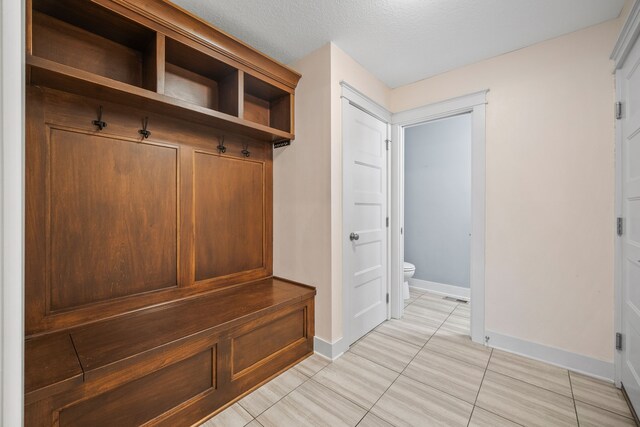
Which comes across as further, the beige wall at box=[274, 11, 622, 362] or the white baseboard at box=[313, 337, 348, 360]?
the white baseboard at box=[313, 337, 348, 360]

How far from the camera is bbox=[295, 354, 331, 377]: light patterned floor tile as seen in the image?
6.40 ft

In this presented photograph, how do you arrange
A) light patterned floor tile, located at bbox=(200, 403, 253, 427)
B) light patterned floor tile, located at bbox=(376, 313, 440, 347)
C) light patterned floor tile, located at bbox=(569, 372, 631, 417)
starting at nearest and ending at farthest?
light patterned floor tile, located at bbox=(200, 403, 253, 427) < light patterned floor tile, located at bbox=(569, 372, 631, 417) < light patterned floor tile, located at bbox=(376, 313, 440, 347)

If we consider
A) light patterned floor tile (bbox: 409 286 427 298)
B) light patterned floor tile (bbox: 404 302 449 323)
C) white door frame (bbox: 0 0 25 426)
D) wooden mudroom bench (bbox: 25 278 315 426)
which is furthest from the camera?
light patterned floor tile (bbox: 409 286 427 298)

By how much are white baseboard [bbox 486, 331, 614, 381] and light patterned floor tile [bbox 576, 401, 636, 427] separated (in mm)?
412

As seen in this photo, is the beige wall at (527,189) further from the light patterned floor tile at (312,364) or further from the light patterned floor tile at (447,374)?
the light patterned floor tile at (447,374)

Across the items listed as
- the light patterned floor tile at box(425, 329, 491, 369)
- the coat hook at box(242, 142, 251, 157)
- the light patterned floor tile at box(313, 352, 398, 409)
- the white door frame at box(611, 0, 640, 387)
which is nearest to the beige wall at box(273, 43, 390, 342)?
the light patterned floor tile at box(313, 352, 398, 409)

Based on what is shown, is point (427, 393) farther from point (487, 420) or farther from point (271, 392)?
point (271, 392)

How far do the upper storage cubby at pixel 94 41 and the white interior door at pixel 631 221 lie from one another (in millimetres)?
2802

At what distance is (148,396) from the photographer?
132cm

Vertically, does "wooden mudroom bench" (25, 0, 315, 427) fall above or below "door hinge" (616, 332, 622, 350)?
above

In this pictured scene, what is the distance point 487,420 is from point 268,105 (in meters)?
2.78

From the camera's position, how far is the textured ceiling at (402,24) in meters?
1.71

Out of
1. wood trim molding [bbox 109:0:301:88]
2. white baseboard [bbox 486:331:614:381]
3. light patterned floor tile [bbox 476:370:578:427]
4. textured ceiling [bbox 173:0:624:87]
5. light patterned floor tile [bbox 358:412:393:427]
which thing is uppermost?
textured ceiling [bbox 173:0:624:87]

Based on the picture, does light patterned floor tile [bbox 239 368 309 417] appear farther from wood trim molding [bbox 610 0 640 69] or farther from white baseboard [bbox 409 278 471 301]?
wood trim molding [bbox 610 0 640 69]
